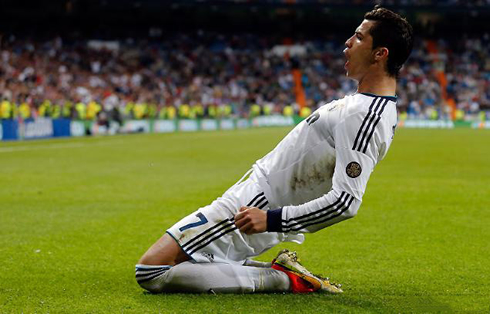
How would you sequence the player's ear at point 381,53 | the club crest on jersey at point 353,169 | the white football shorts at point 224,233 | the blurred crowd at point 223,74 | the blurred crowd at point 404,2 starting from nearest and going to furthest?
the club crest on jersey at point 353,169
the player's ear at point 381,53
the white football shorts at point 224,233
the blurred crowd at point 223,74
the blurred crowd at point 404,2

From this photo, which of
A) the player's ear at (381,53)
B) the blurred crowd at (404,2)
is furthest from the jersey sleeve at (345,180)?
the blurred crowd at (404,2)

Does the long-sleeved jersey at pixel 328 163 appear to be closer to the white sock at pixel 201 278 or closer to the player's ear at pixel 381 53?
the player's ear at pixel 381 53

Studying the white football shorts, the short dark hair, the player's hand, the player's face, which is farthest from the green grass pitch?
the short dark hair

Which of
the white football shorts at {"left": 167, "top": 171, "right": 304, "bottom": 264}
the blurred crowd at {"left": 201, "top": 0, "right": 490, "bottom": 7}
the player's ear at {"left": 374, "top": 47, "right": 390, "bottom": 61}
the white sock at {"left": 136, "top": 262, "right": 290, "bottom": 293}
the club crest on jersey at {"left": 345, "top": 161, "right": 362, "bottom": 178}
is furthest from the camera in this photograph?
the blurred crowd at {"left": 201, "top": 0, "right": 490, "bottom": 7}

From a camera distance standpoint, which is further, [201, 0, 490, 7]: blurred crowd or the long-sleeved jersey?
[201, 0, 490, 7]: blurred crowd

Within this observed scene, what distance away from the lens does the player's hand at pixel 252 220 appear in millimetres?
4242

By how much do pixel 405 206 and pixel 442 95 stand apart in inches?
1935

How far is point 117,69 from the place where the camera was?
51656 mm

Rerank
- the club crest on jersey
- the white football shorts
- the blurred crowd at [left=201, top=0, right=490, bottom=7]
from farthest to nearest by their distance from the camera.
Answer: the blurred crowd at [left=201, top=0, right=490, bottom=7]
the white football shorts
the club crest on jersey

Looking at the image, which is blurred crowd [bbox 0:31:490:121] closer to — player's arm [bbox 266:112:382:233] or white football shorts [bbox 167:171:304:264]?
white football shorts [bbox 167:171:304:264]

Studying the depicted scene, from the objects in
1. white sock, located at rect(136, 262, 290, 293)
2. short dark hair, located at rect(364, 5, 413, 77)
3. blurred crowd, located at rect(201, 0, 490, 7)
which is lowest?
white sock, located at rect(136, 262, 290, 293)

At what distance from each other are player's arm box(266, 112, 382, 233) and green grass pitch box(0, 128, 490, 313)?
62 centimetres

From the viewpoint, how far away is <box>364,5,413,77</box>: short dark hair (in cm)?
417

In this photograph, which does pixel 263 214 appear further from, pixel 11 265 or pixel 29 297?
pixel 11 265
